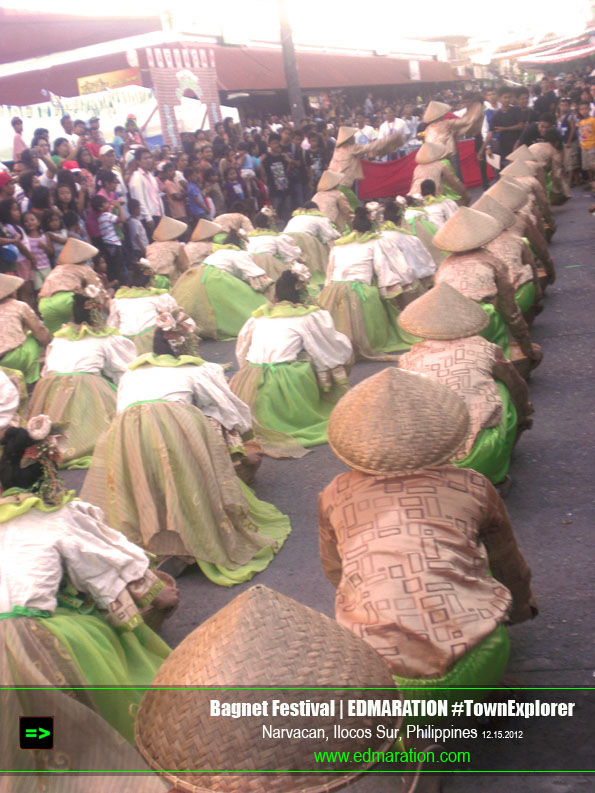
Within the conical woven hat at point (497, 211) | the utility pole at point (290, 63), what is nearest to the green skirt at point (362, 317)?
the conical woven hat at point (497, 211)

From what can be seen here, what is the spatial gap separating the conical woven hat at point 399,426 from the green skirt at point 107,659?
1.11 m

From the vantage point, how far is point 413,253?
8664mm

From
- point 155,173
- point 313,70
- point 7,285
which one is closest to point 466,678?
point 7,285

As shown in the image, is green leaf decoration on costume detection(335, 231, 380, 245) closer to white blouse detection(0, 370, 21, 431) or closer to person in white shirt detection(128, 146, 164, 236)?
white blouse detection(0, 370, 21, 431)

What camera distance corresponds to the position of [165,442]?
4.55m

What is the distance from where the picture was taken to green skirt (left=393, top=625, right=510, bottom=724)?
2523mm

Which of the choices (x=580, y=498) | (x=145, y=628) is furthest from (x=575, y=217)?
(x=145, y=628)

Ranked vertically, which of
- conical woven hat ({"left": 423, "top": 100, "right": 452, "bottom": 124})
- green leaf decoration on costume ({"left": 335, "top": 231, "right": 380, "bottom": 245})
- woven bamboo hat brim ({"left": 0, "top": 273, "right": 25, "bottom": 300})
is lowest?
green leaf decoration on costume ({"left": 335, "top": 231, "right": 380, "bottom": 245})

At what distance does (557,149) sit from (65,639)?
12022mm

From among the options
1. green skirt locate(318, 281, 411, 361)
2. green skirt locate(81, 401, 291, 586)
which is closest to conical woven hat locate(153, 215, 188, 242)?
green skirt locate(318, 281, 411, 361)

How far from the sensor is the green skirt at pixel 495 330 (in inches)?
219

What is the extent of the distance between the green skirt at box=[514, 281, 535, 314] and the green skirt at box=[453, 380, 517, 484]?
91.5 inches

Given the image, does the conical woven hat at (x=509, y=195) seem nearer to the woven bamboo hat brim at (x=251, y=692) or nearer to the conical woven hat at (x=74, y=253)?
the conical woven hat at (x=74, y=253)

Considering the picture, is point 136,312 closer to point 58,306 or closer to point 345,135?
point 58,306
